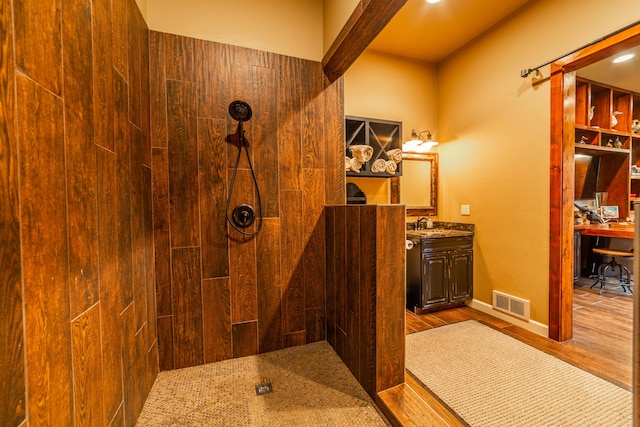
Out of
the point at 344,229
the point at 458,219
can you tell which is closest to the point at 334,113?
the point at 344,229

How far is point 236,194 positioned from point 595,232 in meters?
4.33

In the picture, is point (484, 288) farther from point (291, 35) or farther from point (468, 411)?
point (291, 35)

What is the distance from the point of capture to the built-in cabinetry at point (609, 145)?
11.0 ft

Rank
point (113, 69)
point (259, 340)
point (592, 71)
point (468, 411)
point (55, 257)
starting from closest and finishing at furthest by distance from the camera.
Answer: point (55, 257) → point (113, 69) → point (468, 411) → point (259, 340) → point (592, 71)

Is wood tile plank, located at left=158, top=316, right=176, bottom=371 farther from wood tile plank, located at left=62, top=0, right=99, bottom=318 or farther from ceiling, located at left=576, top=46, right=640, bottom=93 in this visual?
ceiling, located at left=576, top=46, right=640, bottom=93

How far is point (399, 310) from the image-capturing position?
4.91ft

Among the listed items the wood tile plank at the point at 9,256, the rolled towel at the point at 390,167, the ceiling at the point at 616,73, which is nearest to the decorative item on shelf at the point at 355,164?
the rolled towel at the point at 390,167

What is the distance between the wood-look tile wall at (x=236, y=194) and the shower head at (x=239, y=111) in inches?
3.6

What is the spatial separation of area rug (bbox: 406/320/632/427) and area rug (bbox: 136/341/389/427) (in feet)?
1.79

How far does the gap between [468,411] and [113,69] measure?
2557 mm

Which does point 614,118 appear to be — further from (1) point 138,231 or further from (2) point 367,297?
(1) point 138,231

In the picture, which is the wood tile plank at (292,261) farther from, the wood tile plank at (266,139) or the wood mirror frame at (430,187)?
the wood mirror frame at (430,187)

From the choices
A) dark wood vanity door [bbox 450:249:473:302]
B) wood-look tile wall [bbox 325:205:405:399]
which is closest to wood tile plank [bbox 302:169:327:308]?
wood-look tile wall [bbox 325:205:405:399]

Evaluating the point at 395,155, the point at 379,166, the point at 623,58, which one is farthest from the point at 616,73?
the point at 379,166
